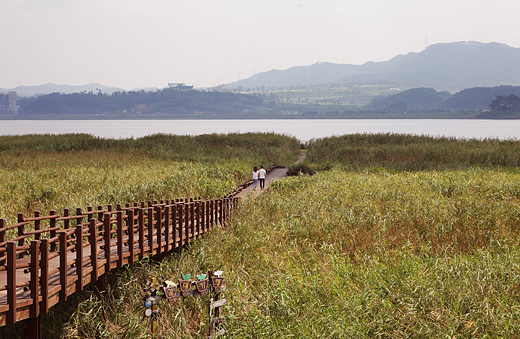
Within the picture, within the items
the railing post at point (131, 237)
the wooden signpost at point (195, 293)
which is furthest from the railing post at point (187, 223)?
the wooden signpost at point (195, 293)

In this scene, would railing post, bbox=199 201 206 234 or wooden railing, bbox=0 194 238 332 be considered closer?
wooden railing, bbox=0 194 238 332

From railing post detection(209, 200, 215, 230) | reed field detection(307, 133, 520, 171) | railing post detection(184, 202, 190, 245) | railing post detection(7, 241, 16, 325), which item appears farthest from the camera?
reed field detection(307, 133, 520, 171)

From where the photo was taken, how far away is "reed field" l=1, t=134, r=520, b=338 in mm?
7633

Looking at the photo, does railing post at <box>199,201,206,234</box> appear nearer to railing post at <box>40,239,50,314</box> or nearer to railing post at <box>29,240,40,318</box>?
railing post at <box>40,239,50,314</box>

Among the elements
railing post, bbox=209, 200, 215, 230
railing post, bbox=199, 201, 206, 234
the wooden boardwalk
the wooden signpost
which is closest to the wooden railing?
the wooden boardwalk

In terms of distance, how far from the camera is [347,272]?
9.49m

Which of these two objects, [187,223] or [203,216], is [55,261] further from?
[203,216]

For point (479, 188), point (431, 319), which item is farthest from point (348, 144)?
point (431, 319)

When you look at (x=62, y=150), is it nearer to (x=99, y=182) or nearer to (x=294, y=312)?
(x=99, y=182)

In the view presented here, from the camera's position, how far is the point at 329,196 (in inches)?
666

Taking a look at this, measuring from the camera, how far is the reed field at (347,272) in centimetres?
763

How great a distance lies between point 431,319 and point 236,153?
94.2 ft

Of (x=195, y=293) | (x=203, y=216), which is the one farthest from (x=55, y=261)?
(x=203, y=216)

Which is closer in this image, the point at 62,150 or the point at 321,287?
the point at 321,287
